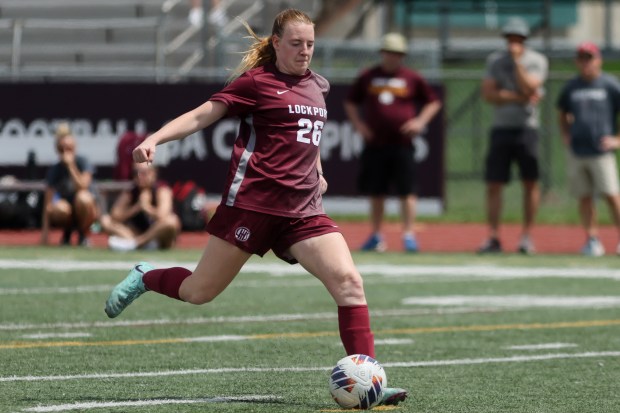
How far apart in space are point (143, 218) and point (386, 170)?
2.71 meters

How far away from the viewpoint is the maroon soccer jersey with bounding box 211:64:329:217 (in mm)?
6754

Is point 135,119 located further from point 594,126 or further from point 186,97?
point 594,126

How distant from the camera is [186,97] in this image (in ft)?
67.0

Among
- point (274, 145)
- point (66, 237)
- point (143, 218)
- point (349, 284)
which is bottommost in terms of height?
point (66, 237)

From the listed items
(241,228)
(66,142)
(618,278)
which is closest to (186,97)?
(66,142)

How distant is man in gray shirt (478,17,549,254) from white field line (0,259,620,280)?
182 cm

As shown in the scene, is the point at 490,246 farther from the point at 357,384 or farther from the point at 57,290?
the point at 357,384

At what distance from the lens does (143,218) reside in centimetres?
1625

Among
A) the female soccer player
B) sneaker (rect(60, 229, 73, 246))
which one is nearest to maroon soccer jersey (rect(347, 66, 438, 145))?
sneaker (rect(60, 229, 73, 246))

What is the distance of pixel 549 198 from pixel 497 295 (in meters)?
11.2

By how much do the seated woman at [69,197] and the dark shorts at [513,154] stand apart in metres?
4.52

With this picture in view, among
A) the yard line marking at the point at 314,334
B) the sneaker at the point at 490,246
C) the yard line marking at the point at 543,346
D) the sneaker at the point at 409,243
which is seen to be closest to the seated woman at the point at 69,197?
the sneaker at the point at 409,243

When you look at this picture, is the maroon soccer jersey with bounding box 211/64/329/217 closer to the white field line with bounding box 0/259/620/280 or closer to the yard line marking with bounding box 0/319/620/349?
the yard line marking with bounding box 0/319/620/349

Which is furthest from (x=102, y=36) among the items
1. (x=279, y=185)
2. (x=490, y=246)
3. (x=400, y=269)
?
(x=279, y=185)
